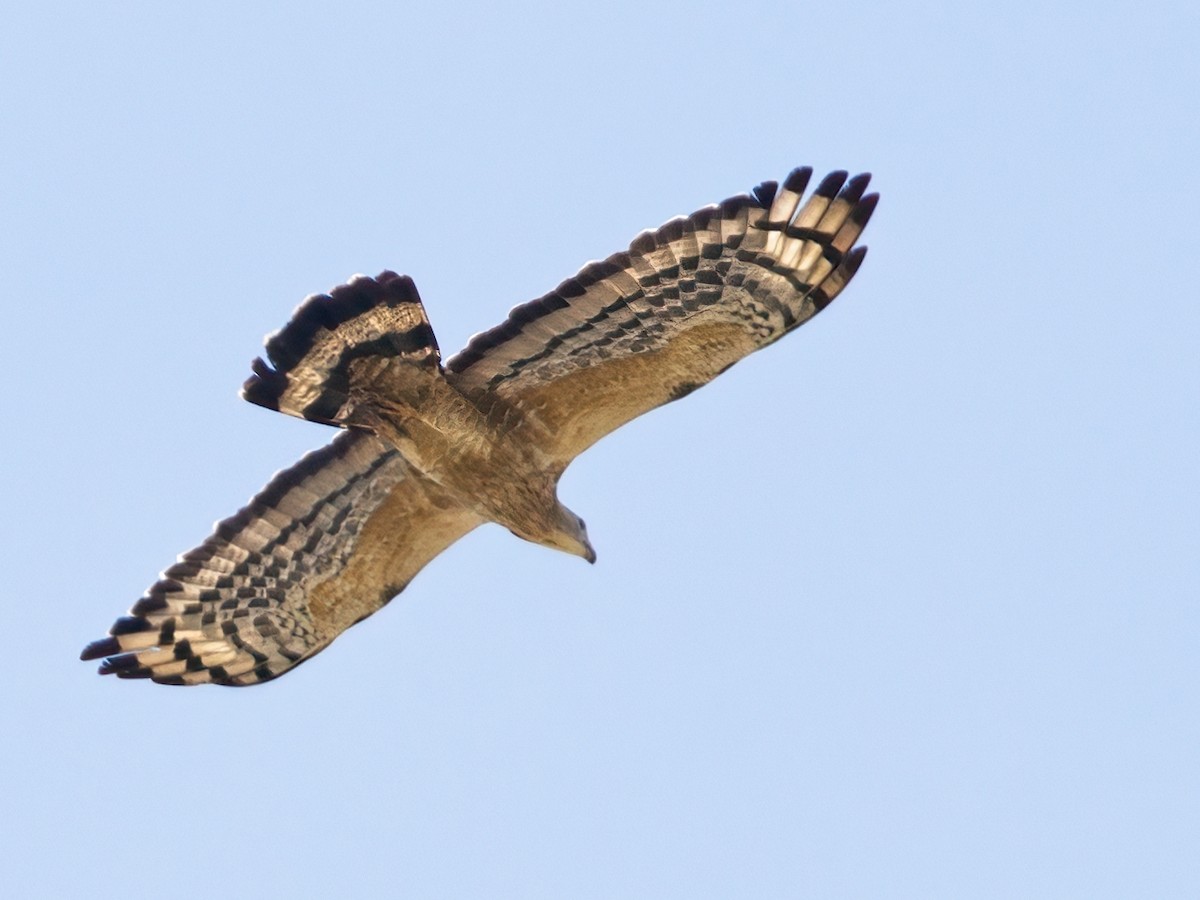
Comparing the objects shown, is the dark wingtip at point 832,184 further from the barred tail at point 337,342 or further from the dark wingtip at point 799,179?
Answer: the barred tail at point 337,342

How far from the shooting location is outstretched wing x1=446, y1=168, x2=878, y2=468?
9.60 metres

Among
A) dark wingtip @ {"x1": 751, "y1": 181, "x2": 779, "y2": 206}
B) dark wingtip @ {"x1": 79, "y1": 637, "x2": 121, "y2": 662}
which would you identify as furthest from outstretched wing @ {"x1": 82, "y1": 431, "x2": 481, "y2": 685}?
dark wingtip @ {"x1": 751, "y1": 181, "x2": 779, "y2": 206}

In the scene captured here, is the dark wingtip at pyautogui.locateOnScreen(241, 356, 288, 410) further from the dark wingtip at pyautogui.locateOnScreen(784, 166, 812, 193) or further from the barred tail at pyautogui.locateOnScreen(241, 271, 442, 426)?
the dark wingtip at pyautogui.locateOnScreen(784, 166, 812, 193)

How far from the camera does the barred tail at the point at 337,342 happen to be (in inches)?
391

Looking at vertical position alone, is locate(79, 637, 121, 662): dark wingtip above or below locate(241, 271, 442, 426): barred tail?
below

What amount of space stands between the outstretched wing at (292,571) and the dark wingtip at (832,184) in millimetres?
2946

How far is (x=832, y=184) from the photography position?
9555 mm

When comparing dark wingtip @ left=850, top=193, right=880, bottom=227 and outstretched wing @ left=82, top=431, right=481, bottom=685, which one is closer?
dark wingtip @ left=850, top=193, right=880, bottom=227

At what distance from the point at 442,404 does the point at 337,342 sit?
686 millimetres

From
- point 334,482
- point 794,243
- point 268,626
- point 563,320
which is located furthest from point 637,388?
point 268,626

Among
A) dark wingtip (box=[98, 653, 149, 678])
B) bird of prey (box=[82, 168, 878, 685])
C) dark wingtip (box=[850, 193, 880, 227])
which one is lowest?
dark wingtip (box=[98, 653, 149, 678])

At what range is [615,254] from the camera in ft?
31.8

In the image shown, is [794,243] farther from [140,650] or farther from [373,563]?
[140,650]

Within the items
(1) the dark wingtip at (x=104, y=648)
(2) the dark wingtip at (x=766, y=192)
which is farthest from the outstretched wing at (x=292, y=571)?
(2) the dark wingtip at (x=766, y=192)
